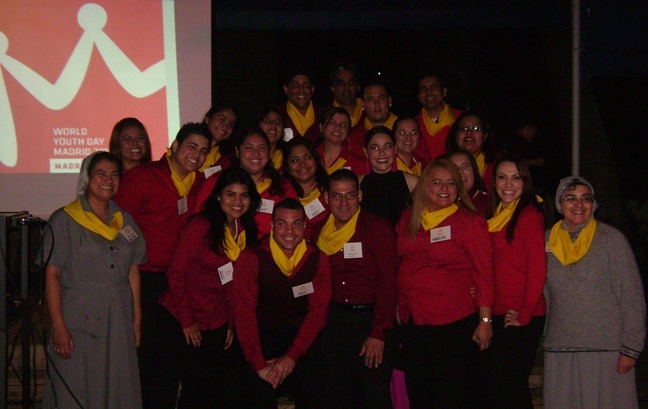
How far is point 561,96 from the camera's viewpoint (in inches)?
255

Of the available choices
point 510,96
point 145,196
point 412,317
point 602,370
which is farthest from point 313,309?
point 510,96

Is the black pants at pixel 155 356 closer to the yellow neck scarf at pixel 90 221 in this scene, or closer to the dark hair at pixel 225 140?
the yellow neck scarf at pixel 90 221

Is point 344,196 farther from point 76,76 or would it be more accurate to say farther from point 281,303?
point 76,76

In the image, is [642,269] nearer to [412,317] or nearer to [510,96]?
[510,96]

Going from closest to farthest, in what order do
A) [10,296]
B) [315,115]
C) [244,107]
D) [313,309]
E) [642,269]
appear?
1. [10,296]
2. [313,309]
3. [315,115]
4. [642,269]
5. [244,107]

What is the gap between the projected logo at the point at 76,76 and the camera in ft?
15.8

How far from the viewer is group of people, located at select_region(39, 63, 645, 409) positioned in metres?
3.13

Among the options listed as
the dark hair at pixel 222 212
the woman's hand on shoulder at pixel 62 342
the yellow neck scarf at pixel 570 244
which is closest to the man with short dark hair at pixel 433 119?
the yellow neck scarf at pixel 570 244

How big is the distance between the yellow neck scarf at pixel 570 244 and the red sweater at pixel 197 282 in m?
1.68

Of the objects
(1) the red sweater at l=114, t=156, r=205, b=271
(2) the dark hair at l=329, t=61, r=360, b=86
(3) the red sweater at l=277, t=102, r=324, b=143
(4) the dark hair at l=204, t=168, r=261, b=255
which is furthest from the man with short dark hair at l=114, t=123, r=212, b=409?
(2) the dark hair at l=329, t=61, r=360, b=86

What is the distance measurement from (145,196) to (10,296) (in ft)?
2.94

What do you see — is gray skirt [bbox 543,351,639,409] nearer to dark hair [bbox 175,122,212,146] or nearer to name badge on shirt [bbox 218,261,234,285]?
name badge on shirt [bbox 218,261,234,285]

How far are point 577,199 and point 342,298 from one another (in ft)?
4.23

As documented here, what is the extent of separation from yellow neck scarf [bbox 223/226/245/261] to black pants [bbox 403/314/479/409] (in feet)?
3.28
